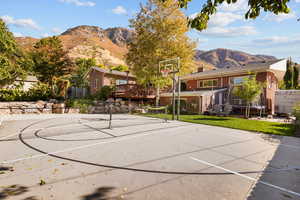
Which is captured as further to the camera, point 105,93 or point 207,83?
point 207,83

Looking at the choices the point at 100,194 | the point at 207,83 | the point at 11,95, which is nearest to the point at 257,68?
the point at 207,83

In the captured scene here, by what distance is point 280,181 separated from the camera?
3.33 meters

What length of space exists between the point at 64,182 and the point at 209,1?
4.29 metres

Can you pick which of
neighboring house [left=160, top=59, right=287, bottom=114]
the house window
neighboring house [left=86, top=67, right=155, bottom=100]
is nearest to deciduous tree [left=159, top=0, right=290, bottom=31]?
neighboring house [left=160, top=59, right=287, bottom=114]

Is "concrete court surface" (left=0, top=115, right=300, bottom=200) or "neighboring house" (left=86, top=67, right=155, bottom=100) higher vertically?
"neighboring house" (left=86, top=67, right=155, bottom=100)

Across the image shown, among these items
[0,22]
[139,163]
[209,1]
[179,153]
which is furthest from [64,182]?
[0,22]

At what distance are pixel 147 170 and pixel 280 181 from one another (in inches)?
106

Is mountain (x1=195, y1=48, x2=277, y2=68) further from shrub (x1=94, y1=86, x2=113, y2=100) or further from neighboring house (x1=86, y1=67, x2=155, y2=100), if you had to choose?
shrub (x1=94, y1=86, x2=113, y2=100)

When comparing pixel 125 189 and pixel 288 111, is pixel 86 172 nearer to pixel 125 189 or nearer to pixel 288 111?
pixel 125 189

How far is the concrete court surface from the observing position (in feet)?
9.20

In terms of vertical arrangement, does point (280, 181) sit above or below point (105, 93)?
below

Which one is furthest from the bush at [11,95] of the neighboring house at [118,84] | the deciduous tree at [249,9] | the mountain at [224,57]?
the mountain at [224,57]

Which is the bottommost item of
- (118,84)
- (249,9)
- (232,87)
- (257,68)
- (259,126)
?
(259,126)

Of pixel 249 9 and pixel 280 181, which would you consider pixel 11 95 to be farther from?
pixel 280 181
